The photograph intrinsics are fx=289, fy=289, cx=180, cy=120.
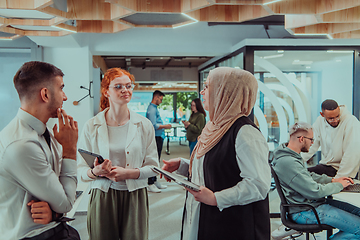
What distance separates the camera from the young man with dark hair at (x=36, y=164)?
3.78 feet

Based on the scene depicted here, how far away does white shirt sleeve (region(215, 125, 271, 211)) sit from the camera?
4.49 ft

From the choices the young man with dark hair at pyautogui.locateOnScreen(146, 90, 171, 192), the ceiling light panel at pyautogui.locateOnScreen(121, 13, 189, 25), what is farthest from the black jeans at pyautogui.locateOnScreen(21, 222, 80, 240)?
the young man with dark hair at pyautogui.locateOnScreen(146, 90, 171, 192)

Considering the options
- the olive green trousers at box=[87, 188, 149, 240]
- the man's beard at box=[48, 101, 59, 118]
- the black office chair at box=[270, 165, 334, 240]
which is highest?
the man's beard at box=[48, 101, 59, 118]

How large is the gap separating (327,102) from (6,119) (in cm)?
456

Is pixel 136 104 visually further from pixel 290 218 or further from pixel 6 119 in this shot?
pixel 290 218

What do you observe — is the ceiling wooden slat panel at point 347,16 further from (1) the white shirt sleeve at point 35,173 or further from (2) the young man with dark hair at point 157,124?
(2) the young man with dark hair at point 157,124

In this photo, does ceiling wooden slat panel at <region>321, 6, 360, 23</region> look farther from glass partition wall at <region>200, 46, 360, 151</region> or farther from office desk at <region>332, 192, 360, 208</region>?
→ glass partition wall at <region>200, 46, 360, 151</region>

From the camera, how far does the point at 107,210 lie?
1.89 metres

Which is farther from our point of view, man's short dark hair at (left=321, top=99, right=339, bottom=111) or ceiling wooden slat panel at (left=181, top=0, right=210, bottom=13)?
man's short dark hair at (left=321, top=99, right=339, bottom=111)

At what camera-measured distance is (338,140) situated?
3.61 metres

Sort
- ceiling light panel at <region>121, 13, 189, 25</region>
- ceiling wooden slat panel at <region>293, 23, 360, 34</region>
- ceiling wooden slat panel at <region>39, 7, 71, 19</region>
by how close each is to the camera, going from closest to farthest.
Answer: ceiling wooden slat panel at <region>39, 7, 71, 19</region>
ceiling light panel at <region>121, 13, 189, 25</region>
ceiling wooden slat panel at <region>293, 23, 360, 34</region>

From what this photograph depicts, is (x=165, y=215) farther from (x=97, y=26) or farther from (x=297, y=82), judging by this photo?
(x=297, y=82)

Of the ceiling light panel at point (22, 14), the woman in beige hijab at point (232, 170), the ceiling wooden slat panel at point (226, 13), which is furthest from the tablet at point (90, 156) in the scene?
the ceiling wooden slat panel at point (226, 13)

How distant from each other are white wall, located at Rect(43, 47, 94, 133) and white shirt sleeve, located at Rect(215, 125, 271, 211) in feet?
12.1
